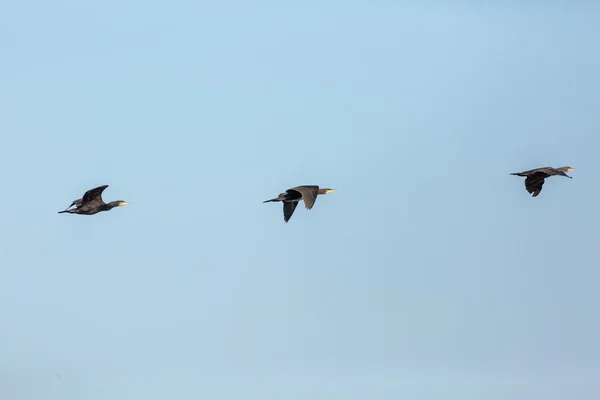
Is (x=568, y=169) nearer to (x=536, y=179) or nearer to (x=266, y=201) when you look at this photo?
(x=536, y=179)

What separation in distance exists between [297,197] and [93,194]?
11774mm

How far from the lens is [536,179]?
109m

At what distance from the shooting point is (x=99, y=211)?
355 feet

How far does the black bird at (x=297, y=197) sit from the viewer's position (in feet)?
347

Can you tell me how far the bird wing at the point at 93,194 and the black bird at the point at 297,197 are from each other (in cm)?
960

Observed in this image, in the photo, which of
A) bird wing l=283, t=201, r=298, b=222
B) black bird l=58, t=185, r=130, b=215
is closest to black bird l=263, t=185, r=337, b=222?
bird wing l=283, t=201, r=298, b=222

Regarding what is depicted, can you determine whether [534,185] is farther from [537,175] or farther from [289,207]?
[289,207]

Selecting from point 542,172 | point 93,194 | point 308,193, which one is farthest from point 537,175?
point 93,194

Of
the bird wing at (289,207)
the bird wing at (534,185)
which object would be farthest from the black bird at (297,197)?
the bird wing at (534,185)

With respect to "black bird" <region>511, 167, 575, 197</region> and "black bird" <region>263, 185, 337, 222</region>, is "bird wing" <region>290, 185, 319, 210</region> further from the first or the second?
"black bird" <region>511, 167, 575, 197</region>

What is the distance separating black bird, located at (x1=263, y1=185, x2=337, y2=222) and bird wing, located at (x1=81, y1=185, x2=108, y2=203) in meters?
9.60

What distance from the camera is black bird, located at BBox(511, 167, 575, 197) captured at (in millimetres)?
108125

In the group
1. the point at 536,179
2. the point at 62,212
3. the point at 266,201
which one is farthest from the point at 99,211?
the point at 536,179

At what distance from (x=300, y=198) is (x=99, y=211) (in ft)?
38.0
